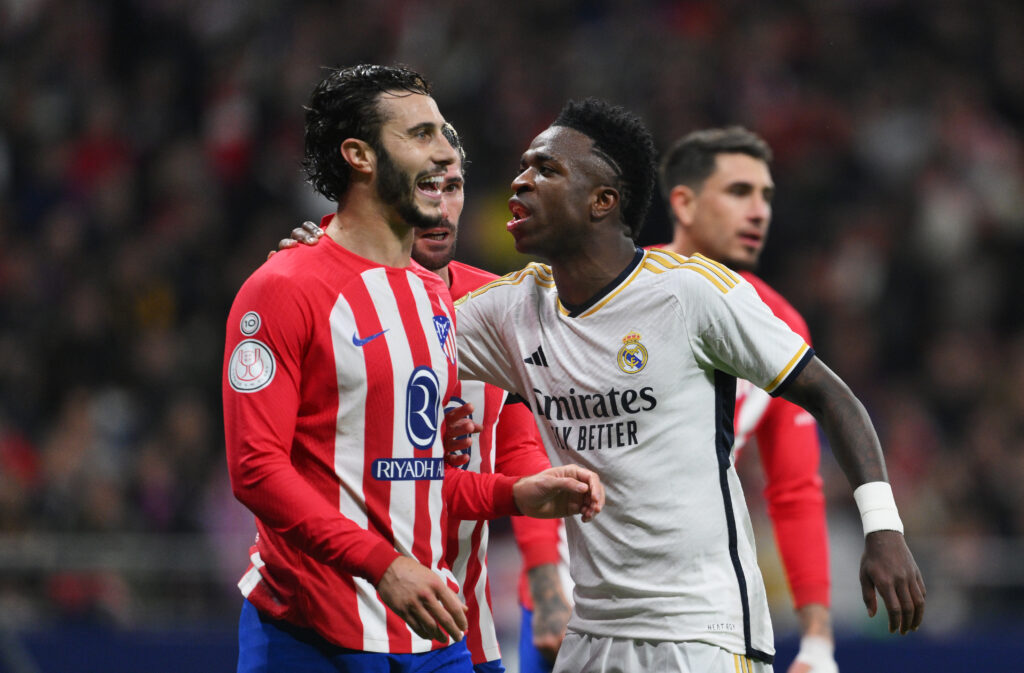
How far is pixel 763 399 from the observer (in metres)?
4.69

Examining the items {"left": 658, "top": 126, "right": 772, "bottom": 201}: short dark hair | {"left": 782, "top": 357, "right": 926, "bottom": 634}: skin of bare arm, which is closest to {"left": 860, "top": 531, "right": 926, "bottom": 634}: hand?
{"left": 782, "top": 357, "right": 926, "bottom": 634}: skin of bare arm

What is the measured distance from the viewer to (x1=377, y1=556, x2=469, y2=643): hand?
2.77 metres

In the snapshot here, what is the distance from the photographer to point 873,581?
2959 mm

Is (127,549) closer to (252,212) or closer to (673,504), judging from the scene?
(252,212)

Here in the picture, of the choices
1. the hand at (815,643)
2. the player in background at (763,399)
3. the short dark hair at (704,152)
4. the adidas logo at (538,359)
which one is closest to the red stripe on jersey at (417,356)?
the adidas logo at (538,359)

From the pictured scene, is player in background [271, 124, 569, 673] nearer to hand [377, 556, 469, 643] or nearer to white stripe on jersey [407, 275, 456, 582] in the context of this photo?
white stripe on jersey [407, 275, 456, 582]

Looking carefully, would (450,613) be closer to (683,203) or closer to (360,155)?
(360,155)

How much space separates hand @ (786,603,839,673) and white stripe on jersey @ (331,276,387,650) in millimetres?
1825

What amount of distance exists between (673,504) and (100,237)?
7.70 m

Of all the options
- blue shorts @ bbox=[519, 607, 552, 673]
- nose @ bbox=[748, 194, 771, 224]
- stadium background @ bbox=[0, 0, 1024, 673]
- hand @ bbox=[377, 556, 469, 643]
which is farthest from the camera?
stadium background @ bbox=[0, 0, 1024, 673]

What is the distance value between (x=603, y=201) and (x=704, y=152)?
1725mm

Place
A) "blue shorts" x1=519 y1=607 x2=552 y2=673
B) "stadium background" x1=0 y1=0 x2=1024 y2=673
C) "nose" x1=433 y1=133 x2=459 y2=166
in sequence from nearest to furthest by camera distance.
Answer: "nose" x1=433 y1=133 x2=459 y2=166
"blue shorts" x1=519 y1=607 x2=552 y2=673
"stadium background" x1=0 y1=0 x2=1024 y2=673

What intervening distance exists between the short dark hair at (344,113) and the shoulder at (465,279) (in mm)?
727

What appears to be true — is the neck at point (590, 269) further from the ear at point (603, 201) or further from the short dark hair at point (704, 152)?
the short dark hair at point (704, 152)
